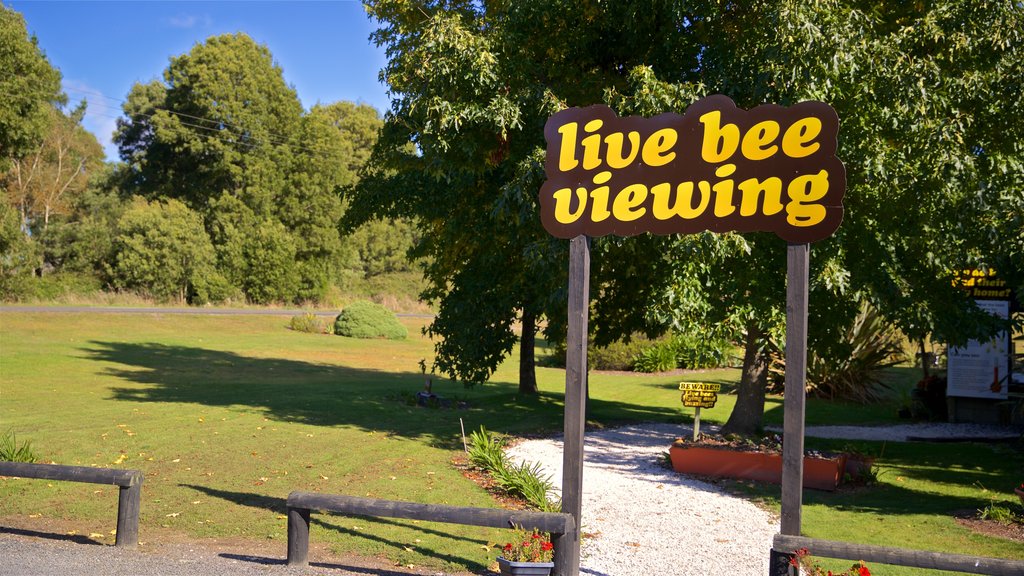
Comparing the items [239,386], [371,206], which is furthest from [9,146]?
[371,206]

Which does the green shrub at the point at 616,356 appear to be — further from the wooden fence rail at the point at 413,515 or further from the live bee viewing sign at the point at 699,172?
the wooden fence rail at the point at 413,515

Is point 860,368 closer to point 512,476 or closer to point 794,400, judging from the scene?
point 512,476

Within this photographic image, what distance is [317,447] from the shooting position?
11.7 meters

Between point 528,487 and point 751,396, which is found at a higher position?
point 751,396

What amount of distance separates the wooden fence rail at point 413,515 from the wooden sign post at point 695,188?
128 mm

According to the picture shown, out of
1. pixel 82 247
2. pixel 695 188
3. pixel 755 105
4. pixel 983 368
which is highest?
pixel 82 247

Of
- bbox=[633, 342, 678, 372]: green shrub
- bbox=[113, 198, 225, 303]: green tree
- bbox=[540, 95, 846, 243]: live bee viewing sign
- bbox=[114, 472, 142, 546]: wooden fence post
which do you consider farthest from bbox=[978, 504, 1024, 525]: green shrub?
bbox=[113, 198, 225, 303]: green tree

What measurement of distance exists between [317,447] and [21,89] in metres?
Result: 29.8

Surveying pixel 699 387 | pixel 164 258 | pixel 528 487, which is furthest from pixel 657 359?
pixel 164 258

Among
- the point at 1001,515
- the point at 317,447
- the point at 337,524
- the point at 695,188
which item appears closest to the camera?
the point at 695,188

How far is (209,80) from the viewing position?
46.6 meters

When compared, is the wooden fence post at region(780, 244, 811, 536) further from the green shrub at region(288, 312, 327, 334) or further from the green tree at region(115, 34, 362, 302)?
the green tree at region(115, 34, 362, 302)

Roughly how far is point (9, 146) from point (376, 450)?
31.3 meters

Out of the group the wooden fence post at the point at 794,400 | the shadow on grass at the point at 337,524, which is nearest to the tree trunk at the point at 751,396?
the shadow on grass at the point at 337,524
